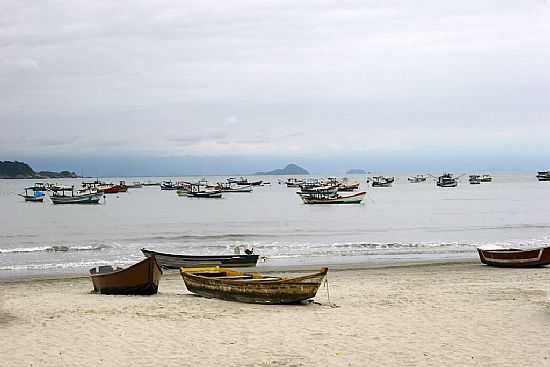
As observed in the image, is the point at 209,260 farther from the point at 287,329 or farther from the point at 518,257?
the point at 287,329

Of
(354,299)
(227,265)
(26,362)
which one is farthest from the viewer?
(227,265)

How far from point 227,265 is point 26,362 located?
13948mm

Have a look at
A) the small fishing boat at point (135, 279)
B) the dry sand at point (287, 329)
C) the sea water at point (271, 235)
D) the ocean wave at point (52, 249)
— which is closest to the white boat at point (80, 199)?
the sea water at point (271, 235)

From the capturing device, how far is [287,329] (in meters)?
12.2

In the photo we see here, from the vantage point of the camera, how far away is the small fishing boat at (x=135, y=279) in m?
16.7

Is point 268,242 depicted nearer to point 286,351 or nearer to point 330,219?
point 330,219

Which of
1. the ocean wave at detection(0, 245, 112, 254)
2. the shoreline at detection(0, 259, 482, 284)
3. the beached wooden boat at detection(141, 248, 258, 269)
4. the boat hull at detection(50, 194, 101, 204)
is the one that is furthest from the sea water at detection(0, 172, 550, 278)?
the boat hull at detection(50, 194, 101, 204)

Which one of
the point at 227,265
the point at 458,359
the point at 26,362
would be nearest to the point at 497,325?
the point at 458,359

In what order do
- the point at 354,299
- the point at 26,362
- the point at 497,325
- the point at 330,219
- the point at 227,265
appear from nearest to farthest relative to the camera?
the point at 26,362 → the point at 497,325 → the point at 354,299 → the point at 227,265 → the point at 330,219

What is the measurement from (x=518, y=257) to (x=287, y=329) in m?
14.0

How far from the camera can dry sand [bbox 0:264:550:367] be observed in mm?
10188

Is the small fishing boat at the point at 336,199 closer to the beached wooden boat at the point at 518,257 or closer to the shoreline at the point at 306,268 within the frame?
the shoreline at the point at 306,268

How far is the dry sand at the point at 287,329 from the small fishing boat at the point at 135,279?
1.42 ft

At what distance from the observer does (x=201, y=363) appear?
9.91 meters
